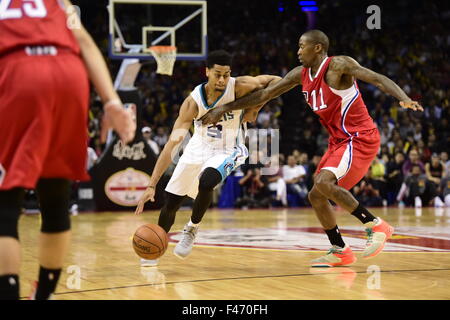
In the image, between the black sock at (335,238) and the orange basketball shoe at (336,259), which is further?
the black sock at (335,238)

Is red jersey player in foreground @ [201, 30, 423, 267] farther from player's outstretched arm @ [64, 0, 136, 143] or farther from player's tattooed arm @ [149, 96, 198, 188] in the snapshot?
player's outstretched arm @ [64, 0, 136, 143]

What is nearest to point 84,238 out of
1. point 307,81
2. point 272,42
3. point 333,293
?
point 307,81

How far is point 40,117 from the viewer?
10.2ft

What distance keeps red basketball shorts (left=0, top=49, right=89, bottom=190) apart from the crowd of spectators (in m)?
11.7

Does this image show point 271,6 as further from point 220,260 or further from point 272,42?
point 220,260

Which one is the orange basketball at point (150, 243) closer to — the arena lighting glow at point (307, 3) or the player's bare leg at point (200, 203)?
the player's bare leg at point (200, 203)

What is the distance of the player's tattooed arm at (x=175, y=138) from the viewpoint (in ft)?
20.2

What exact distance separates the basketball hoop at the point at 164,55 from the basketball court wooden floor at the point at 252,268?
329cm

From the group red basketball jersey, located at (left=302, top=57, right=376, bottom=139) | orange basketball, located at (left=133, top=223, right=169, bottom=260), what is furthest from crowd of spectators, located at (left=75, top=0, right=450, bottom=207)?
orange basketball, located at (left=133, top=223, right=169, bottom=260)

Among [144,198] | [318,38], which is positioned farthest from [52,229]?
[318,38]

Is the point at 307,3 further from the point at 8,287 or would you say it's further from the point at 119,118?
the point at 8,287

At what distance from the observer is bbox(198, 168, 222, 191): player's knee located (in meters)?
6.14

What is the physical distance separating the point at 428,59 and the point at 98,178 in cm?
1276

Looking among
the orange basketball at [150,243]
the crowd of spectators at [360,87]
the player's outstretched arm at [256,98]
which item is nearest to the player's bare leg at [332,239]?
the player's outstretched arm at [256,98]
